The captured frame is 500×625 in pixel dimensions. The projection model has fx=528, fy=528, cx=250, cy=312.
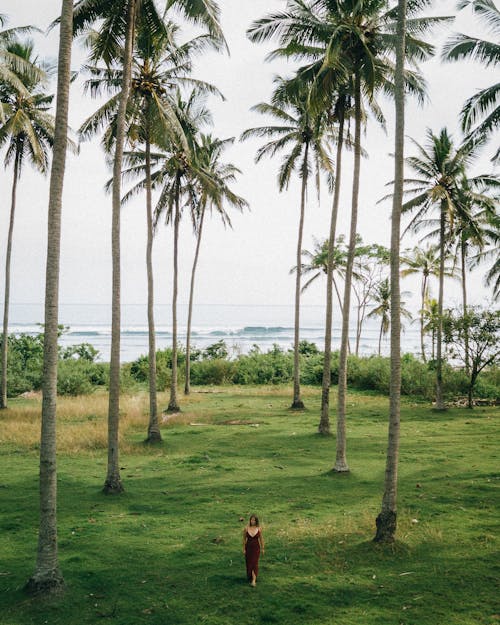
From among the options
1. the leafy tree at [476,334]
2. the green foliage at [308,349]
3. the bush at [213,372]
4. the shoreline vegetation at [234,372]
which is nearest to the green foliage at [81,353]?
the shoreline vegetation at [234,372]

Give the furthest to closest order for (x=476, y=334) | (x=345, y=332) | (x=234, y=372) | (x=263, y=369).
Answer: (x=234, y=372), (x=263, y=369), (x=476, y=334), (x=345, y=332)

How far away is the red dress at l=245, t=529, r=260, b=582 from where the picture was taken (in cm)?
722

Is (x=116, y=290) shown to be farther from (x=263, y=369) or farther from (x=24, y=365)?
(x=263, y=369)

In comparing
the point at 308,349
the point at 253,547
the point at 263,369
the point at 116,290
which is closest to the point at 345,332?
the point at 116,290

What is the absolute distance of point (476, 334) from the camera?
22547mm

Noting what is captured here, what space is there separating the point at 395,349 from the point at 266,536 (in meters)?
3.86

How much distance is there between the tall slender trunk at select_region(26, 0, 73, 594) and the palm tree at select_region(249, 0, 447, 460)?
6.96 m

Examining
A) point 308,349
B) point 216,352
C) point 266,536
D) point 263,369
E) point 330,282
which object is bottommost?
point 266,536

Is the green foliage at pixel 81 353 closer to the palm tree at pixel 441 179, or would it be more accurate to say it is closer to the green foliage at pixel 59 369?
the green foliage at pixel 59 369

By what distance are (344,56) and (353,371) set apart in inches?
877

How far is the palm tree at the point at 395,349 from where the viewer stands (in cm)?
865

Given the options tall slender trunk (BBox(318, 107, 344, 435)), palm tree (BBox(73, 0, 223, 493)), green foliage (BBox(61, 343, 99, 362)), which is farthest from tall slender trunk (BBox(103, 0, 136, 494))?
green foliage (BBox(61, 343, 99, 362))

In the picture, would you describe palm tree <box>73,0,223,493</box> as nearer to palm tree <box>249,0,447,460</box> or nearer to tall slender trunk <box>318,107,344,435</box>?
palm tree <box>249,0,447,460</box>

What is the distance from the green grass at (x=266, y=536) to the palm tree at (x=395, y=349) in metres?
0.43
